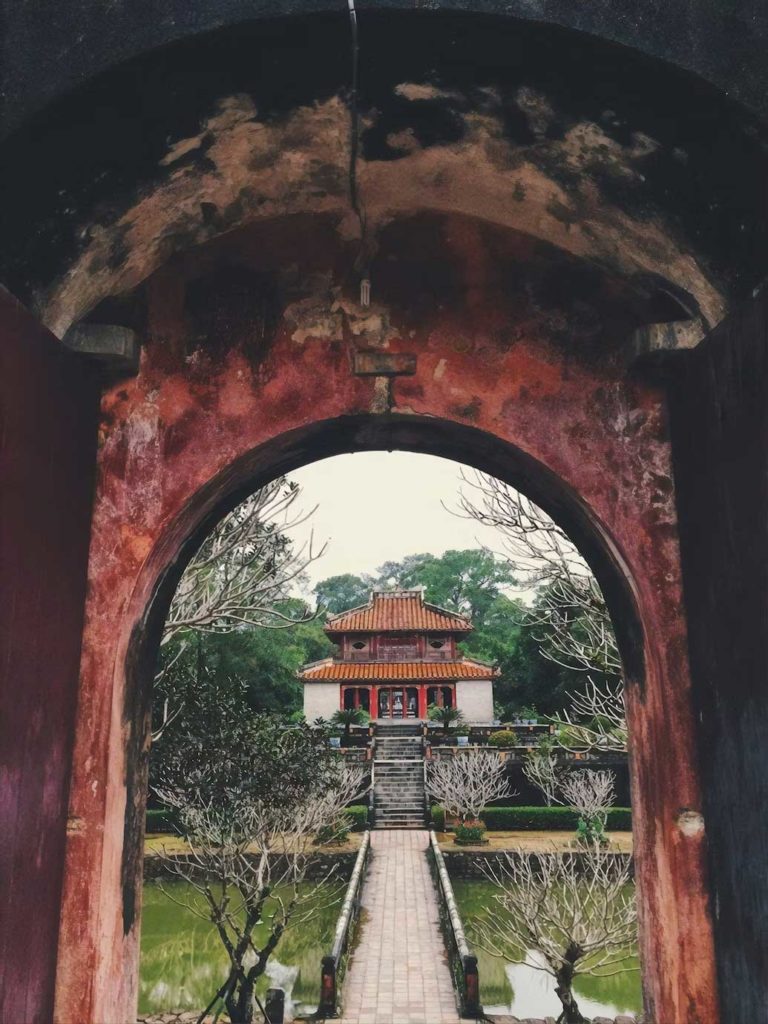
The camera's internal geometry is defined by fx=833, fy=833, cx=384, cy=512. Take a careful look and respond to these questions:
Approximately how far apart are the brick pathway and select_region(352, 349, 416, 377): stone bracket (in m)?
8.54

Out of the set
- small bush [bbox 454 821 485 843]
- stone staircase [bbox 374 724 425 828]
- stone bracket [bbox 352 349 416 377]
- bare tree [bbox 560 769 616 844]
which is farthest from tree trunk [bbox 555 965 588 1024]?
stone staircase [bbox 374 724 425 828]

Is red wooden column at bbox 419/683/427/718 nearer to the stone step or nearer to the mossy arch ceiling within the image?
the stone step

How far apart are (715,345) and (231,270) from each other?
1.96 metres

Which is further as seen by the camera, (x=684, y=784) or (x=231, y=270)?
(x=231, y=270)

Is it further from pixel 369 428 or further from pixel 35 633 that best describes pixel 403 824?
pixel 35 633

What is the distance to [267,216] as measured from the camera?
3367mm

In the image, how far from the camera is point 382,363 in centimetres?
352

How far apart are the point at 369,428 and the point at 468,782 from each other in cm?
1804

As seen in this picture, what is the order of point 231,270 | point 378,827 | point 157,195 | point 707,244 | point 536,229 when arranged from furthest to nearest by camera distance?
point 378,827 < point 231,270 < point 536,229 < point 157,195 < point 707,244

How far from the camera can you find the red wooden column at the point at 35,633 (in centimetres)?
254

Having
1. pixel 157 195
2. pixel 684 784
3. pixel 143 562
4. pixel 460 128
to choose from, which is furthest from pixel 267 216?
pixel 684 784

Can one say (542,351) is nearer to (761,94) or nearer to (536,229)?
(536,229)

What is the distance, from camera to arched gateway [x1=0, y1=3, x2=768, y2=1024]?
8.25 feet

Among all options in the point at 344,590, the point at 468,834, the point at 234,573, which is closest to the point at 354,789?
the point at 468,834
